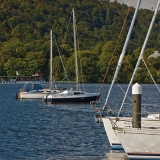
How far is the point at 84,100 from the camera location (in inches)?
2889

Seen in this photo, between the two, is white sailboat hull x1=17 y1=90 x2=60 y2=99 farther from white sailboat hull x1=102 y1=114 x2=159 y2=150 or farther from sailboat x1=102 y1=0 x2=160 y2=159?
sailboat x1=102 y1=0 x2=160 y2=159

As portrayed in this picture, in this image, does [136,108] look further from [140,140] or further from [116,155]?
[116,155]

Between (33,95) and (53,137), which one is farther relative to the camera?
(33,95)

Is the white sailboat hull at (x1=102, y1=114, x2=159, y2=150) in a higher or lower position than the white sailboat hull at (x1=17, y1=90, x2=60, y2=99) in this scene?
higher

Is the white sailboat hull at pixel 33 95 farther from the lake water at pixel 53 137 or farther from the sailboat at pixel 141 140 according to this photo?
the sailboat at pixel 141 140

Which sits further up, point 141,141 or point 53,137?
point 141,141

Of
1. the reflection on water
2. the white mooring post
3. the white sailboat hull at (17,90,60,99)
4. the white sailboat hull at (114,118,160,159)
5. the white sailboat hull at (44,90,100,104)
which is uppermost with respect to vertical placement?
the white mooring post

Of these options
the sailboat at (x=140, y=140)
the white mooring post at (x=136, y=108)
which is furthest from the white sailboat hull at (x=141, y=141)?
the white mooring post at (x=136, y=108)

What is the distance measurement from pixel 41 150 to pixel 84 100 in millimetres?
39879

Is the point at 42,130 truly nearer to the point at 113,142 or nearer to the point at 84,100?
the point at 113,142

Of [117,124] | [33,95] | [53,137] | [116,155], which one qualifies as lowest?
[33,95]

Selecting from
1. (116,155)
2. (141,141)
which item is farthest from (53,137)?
(141,141)

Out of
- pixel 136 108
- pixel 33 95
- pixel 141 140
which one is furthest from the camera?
pixel 33 95

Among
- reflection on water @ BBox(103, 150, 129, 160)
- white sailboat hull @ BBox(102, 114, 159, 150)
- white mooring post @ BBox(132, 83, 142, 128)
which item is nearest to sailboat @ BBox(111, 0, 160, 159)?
white mooring post @ BBox(132, 83, 142, 128)
